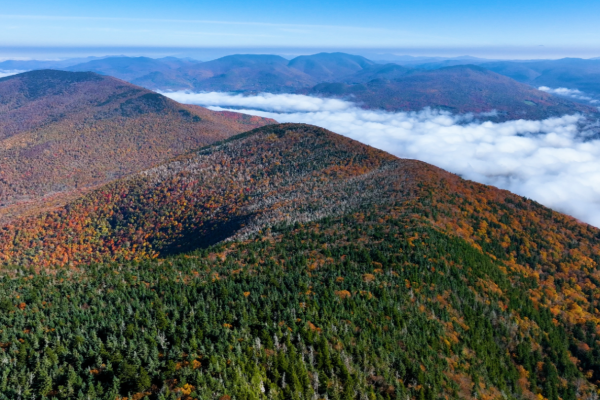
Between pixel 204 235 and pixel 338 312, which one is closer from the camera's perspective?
pixel 338 312

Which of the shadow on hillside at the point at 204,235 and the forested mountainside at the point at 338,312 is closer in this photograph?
the forested mountainside at the point at 338,312

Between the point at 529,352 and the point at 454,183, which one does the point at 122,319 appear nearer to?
the point at 529,352

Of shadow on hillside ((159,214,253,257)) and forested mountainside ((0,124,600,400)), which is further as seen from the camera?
shadow on hillside ((159,214,253,257))

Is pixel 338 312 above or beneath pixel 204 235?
above

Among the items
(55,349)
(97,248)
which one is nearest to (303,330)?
(55,349)
